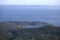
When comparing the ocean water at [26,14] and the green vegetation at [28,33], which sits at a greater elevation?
the ocean water at [26,14]

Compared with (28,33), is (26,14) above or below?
above

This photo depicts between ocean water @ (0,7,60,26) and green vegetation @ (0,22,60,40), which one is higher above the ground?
ocean water @ (0,7,60,26)

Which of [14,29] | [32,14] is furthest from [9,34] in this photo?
[32,14]
